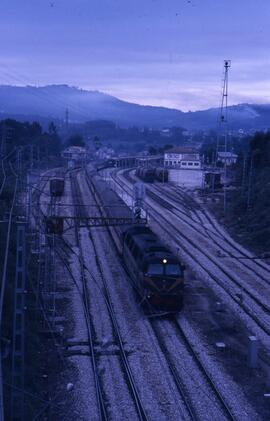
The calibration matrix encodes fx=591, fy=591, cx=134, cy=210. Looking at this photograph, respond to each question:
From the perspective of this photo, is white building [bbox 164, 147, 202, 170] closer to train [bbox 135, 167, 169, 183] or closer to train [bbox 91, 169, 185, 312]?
train [bbox 135, 167, 169, 183]

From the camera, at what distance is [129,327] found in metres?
14.1

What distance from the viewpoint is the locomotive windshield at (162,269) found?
14742 mm

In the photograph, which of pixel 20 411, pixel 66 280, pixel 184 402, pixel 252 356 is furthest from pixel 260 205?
pixel 20 411

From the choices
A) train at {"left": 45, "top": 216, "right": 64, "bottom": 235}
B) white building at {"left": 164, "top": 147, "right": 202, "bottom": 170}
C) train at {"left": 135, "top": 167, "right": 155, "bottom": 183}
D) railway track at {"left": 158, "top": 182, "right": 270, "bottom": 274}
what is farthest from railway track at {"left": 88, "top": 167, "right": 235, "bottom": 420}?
white building at {"left": 164, "top": 147, "right": 202, "bottom": 170}

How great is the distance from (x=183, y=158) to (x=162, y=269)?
60.6 metres

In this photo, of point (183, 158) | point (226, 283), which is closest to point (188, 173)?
point (183, 158)

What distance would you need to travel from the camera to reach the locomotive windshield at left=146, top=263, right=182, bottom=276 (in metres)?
14.7

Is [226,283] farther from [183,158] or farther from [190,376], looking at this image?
[183,158]

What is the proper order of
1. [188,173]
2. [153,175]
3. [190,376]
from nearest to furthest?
1. [190,376]
2. [153,175]
3. [188,173]

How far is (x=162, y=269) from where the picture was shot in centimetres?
1475

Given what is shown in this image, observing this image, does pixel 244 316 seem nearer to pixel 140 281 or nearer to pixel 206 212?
pixel 140 281

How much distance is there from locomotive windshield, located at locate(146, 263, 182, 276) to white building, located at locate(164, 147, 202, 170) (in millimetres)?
56435

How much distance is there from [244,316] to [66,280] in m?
5.81

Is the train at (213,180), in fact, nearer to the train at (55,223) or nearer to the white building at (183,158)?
the white building at (183,158)
